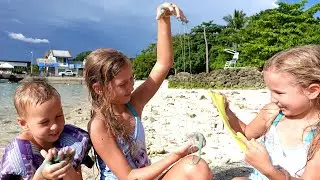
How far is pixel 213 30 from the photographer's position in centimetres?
5628

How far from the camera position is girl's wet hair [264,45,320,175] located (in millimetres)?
2137

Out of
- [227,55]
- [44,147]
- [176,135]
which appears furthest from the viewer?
[227,55]

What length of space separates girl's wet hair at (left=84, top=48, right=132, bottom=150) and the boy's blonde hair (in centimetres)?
28

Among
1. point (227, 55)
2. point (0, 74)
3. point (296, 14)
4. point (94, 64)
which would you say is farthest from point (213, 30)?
point (94, 64)

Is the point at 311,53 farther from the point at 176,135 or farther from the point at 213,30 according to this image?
the point at 213,30

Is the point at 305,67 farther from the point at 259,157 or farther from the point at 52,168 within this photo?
the point at 52,168

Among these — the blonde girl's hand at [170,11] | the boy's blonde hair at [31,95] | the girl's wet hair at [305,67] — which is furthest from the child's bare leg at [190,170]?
the blonde girl's hand at [170,11]

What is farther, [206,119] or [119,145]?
[206,119]

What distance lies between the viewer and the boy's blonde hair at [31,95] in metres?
2.27

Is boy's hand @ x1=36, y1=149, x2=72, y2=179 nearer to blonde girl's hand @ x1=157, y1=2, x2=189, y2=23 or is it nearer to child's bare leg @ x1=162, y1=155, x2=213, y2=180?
child's bare leg @ x1=162, y1=155, x2=213, y2=180

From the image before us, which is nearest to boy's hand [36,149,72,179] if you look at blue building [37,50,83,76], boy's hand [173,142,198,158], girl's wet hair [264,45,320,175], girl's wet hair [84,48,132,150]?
girl's wet hair [84,48,132,150]

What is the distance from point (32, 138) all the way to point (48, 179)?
1.36 ft

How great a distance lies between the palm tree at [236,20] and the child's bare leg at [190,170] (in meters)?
52.8

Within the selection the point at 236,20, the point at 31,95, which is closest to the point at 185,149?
the point at 31,95
